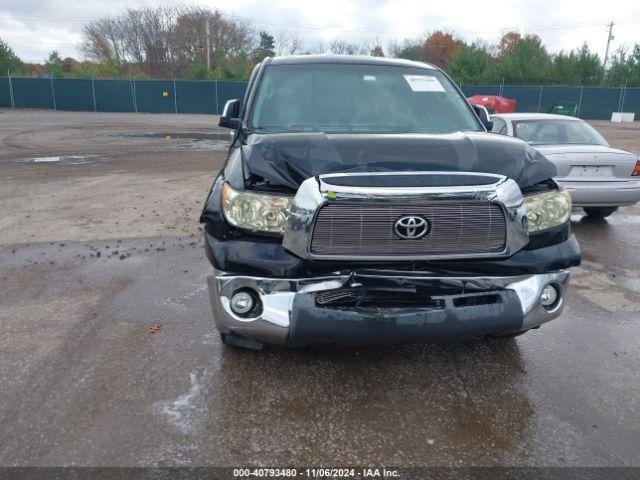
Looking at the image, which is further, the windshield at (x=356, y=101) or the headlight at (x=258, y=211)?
the windshield at (x=356, y=101)

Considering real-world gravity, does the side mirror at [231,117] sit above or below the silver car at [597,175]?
above

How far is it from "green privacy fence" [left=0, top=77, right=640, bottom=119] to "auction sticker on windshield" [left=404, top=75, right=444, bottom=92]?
125ft

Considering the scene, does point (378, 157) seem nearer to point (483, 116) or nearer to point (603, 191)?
point (483, 116)

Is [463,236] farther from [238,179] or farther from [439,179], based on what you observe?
[238,179]

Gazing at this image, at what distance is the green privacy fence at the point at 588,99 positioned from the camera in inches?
1635

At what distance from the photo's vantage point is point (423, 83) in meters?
4.44

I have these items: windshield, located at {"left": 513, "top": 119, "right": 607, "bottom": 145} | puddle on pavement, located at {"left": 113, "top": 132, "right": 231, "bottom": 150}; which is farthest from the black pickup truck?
puddle on pavement, located at {"left": 113, "top": 132, "right": 231, "bottom": 150}

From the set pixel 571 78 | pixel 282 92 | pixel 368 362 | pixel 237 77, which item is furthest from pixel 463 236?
pixel 571 78

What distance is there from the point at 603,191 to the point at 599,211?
3.73 feet

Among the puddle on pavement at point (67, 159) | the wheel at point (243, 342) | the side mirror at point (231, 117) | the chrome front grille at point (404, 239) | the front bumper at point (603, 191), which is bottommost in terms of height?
the puddle on pavement at point (67, 159)

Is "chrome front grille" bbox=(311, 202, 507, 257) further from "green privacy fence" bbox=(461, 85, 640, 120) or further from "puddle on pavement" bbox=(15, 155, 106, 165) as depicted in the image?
"green privacy fence" bbox=(461, 85, 640, 120)

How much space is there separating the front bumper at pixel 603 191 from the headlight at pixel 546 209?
13.5 feet

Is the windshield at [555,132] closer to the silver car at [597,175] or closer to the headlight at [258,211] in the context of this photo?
the silver car at [597,175]

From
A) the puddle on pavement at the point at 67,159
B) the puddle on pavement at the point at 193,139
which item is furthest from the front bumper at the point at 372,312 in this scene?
the puddle on pavement at the point at 193,139
